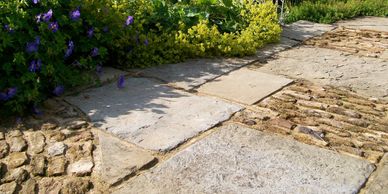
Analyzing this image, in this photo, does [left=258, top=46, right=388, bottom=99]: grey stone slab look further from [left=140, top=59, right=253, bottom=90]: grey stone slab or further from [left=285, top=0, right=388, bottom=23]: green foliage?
[left=285, top=0, right=388, bottom=23]: green foliage

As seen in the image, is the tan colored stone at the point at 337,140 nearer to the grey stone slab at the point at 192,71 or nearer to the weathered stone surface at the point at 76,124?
the grey stone slab at the point at 192,71

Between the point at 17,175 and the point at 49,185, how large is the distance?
22 cm

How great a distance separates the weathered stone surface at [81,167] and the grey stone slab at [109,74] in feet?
4.65

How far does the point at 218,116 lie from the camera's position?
137 inches

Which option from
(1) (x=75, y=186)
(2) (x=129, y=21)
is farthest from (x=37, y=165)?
(2) (x=129, y=21)

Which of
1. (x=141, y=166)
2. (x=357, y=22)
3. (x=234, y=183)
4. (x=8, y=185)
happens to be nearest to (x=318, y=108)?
(x=234, y=183)

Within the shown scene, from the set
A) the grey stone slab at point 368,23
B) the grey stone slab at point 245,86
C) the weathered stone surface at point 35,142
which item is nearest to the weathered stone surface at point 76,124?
the weathered stone surface at point 35,142

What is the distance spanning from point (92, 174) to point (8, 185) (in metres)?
0.45

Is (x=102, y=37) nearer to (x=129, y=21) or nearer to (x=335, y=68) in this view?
(x=129, y=21)

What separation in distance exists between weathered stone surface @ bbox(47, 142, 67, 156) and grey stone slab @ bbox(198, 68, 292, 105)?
138 cm

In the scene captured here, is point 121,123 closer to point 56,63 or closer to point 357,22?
point 56,63

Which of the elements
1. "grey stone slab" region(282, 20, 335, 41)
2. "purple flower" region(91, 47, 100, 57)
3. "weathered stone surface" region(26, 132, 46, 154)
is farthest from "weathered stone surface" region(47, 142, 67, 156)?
"grey stone slab" region(282, 20, 335, 41)

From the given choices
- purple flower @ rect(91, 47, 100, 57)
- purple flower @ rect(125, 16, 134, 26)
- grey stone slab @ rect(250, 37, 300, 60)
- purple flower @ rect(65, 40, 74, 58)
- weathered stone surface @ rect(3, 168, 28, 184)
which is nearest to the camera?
weathered stone surface @ rect(3, 168, 28, 184)

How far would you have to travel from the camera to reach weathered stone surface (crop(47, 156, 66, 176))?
2.70 meters
